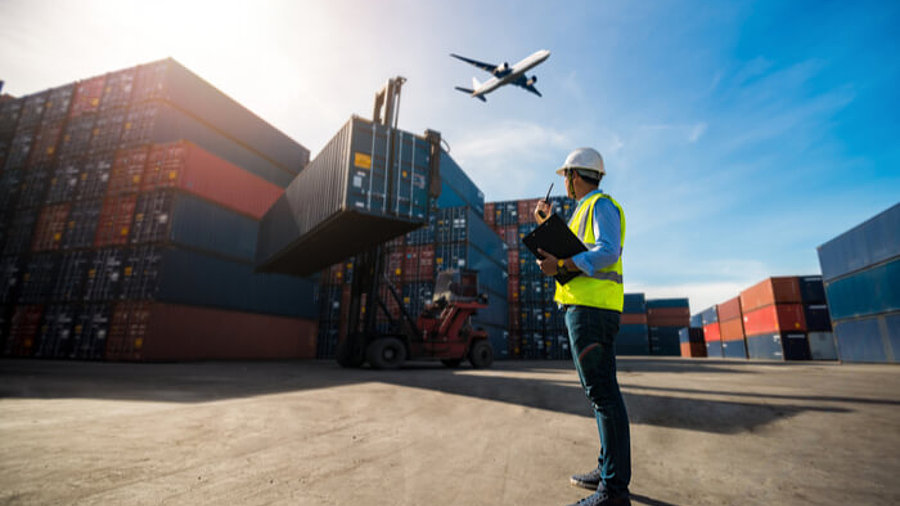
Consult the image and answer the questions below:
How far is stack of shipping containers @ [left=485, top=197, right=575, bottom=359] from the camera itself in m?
23.8

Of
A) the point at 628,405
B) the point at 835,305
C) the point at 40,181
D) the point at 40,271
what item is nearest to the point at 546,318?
the point at 835,305

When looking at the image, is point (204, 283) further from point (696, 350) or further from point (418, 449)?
point (696, 350)

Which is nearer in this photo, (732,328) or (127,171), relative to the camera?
(127,171)

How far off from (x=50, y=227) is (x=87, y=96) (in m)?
6.53

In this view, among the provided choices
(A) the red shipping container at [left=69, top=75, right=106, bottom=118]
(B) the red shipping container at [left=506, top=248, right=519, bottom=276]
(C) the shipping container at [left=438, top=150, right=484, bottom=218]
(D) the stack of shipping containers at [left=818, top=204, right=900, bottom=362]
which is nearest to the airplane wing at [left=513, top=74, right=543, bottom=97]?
(C) the shipping container at [left=438, top=150, right=484, bottom=218]

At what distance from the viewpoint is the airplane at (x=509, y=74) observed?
70.3 ft

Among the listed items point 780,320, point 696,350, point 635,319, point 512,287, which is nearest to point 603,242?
point 512,287

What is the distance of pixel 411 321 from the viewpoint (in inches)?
508

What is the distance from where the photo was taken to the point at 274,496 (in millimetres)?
2008

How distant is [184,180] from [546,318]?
2065 centimetres

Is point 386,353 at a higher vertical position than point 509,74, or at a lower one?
lower

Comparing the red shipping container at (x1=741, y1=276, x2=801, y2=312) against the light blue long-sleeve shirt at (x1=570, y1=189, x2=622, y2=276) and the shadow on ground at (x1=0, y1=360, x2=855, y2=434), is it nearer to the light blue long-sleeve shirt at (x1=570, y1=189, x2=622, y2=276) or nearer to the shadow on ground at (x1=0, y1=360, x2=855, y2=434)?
the shadow on ground at (x1=0, y1=360, x2=855, y2=434)

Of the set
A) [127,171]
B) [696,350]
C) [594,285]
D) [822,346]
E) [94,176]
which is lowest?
[696,350]

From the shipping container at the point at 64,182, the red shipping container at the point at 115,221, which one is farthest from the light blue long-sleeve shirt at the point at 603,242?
the shipping container at the point at 64,182
